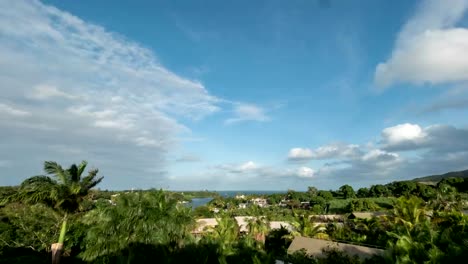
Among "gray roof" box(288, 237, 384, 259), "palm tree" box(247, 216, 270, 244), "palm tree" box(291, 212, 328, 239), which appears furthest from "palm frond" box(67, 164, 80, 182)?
"palm tree" box(291, 212, 328, 239)

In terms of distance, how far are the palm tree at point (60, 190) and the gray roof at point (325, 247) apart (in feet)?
56.9

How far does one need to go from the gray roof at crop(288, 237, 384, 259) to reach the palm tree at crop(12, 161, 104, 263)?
17337 mm

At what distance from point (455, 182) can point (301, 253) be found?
59.7 m

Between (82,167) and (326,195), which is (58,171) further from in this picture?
(326,195)

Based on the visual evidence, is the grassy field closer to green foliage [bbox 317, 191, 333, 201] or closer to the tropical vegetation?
green foliage [bbox 317, 191, 333, 201]

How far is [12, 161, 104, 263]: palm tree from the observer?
82.8ft

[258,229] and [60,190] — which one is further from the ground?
[60,190]

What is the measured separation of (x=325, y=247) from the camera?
91.4ft

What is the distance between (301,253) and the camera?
27609mm

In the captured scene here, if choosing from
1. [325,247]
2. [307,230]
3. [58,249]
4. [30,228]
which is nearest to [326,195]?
[307,230]

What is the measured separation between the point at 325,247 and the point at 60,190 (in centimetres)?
2041

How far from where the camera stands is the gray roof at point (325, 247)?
24911mm

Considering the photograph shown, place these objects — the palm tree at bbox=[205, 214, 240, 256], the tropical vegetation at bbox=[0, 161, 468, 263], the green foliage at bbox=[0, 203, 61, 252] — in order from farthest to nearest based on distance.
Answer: the palm tree at bbox=[205, 214, 240, 256] < the green foliage at bbox=[0, 203, 61, 252] < the tropical vegetation at bbox=[0, 161, 468, 263]

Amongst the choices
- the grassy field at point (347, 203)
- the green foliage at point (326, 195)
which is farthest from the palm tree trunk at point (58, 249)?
the green foliage at point (326, 195)
